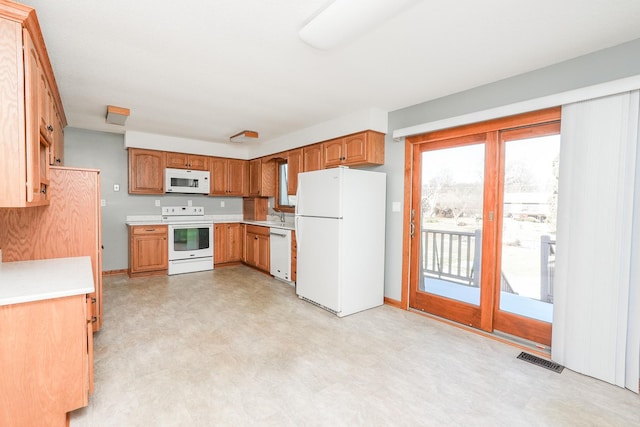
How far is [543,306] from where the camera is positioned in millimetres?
2650

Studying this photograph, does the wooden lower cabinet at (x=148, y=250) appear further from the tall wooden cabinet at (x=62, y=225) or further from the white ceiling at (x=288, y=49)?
the tall wooden cabinet at (x=62, y=225)

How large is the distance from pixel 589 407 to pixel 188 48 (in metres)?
3.59

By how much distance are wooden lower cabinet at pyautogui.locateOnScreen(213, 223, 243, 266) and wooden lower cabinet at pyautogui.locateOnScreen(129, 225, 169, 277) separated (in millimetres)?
839

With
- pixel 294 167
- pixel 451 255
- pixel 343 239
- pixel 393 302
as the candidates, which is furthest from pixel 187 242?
pixel 451 255

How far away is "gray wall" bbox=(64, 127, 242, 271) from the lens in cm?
477

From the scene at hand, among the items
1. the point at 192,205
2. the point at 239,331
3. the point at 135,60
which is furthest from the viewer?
the point at 192,205

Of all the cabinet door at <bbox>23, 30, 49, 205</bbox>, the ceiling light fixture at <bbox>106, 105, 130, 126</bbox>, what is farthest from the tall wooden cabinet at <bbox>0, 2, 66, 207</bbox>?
the ceiling light fixture at <bbox>106, 105, 130, 126</bbox>

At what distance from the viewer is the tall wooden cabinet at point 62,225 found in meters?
2.26

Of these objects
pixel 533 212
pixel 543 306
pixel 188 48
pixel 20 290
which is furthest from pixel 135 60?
pixel 543 306

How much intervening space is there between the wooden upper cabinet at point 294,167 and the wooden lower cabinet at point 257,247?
81 cm

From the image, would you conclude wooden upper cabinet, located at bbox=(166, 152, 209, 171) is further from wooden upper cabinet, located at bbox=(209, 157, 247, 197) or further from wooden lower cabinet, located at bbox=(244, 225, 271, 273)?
wooden lower cabinet, located at bbox=(244, 225, 271, 273)

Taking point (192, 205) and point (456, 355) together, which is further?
point (192, 205)

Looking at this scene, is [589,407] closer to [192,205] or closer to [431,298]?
[431,298]

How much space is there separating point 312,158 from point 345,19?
2.79 meters
